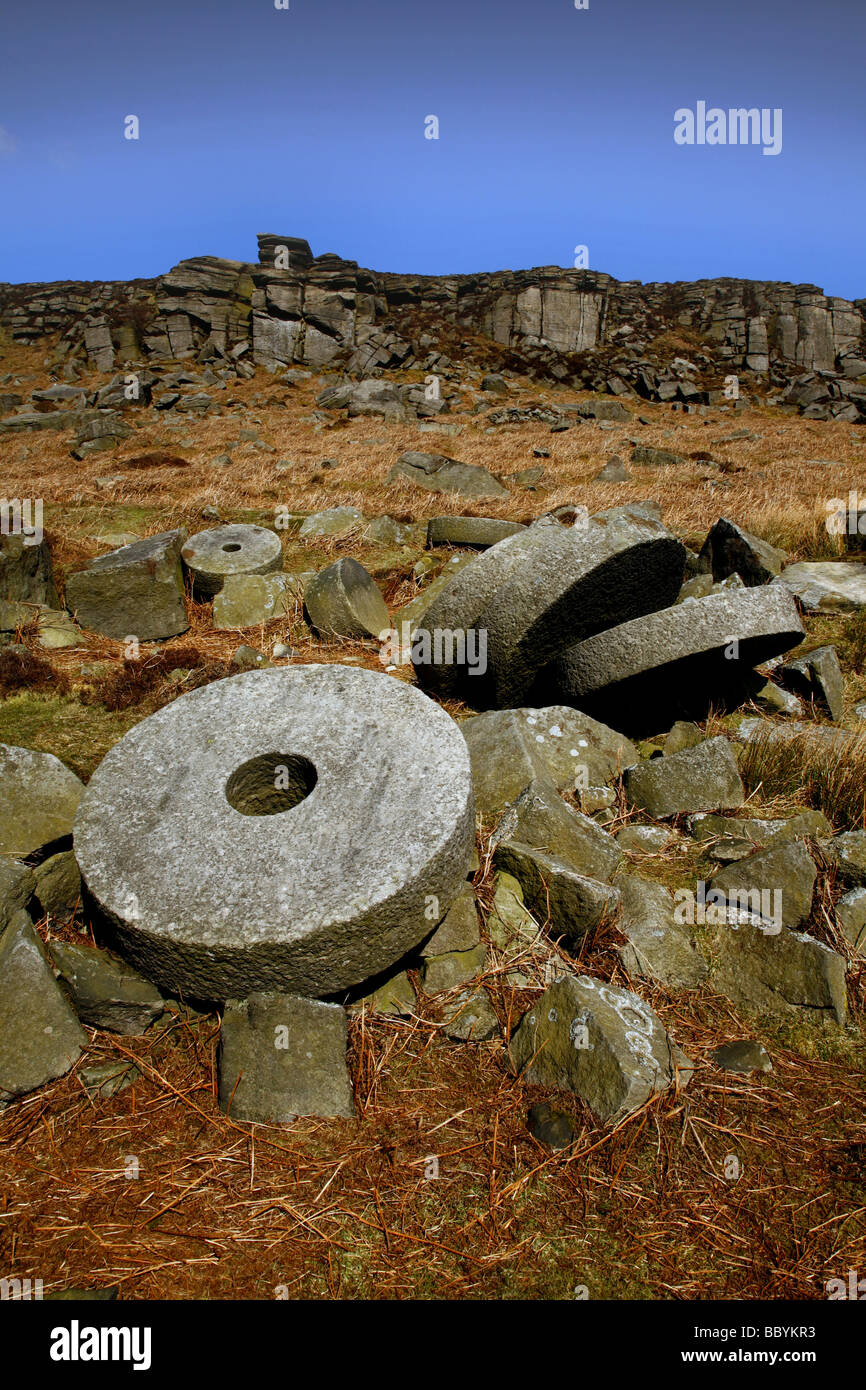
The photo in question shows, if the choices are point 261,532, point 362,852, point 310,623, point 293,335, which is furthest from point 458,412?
point 362,852

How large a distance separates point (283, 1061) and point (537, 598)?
10.2 ft

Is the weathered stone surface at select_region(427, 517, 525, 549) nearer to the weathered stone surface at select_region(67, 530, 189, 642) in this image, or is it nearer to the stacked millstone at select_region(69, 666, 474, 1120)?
the weathered stone surface at select_region(67, 530, 189, 642)

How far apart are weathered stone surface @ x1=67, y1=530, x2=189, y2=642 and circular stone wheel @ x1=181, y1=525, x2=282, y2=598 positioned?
0.56 metres

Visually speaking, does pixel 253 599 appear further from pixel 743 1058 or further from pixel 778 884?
pixel 743 1058

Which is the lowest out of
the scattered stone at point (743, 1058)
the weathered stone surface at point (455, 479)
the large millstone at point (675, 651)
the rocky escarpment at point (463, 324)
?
the scattered stone at point (743, 1058)

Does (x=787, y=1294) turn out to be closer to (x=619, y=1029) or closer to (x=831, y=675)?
(x=619, y=1029)

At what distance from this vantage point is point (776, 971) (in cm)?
336

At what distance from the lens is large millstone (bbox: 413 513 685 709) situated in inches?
187

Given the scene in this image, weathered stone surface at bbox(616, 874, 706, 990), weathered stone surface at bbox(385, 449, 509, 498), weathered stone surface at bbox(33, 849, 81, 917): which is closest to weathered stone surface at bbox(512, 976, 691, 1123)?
weathered stone surface at bbox(616, 874, 706, 990)

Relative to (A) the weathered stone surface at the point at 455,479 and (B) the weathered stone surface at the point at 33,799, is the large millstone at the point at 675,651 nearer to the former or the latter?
(B) the weathered stone surface at the point at 33,799

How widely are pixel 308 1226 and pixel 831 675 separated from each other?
503cm

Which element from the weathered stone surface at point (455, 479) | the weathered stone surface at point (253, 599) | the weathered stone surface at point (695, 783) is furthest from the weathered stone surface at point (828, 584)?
the weathered stone surface at point (455, 479)

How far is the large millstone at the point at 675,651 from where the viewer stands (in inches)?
174

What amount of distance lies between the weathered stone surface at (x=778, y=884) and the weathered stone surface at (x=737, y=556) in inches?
160
